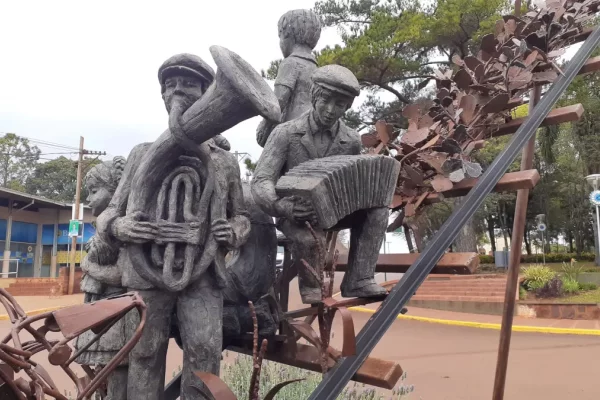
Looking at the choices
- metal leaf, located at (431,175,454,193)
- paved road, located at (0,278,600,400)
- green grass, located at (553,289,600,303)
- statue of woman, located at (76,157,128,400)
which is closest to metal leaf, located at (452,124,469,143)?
metal leaf, located at (431,175,454,193)

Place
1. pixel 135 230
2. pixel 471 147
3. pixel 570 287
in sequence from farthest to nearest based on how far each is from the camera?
pixel 570 287
pixel 471 147
pixel 135 230

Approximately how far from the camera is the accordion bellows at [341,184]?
4.51 ft

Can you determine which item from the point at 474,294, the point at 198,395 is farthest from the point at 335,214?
the point at 474,294

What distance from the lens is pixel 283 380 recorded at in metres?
3.82

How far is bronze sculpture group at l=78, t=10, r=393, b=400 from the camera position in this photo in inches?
54.0

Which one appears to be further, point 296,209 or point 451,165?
point 451,165

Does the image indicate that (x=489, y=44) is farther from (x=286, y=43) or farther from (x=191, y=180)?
(x=191, y=180)

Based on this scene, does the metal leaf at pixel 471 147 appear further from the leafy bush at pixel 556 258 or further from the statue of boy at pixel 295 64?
the leafy bush at pixel 556 258

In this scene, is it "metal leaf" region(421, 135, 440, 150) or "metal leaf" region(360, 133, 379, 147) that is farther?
"metal leaf" region(360, 133, 379, 147)

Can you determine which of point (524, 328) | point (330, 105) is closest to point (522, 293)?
point (524, 328)

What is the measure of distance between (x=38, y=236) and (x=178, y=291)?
20.5 meters

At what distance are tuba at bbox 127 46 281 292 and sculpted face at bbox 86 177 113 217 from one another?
421mm

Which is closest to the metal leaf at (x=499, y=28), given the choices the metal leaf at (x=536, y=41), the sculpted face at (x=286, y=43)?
the metal leaf at (x=536, y=41)

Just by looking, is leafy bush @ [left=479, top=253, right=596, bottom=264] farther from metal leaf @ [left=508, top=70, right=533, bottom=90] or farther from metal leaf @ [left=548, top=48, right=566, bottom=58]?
metal leaf @ [left=508, top=70, right=533, bottom=90]
